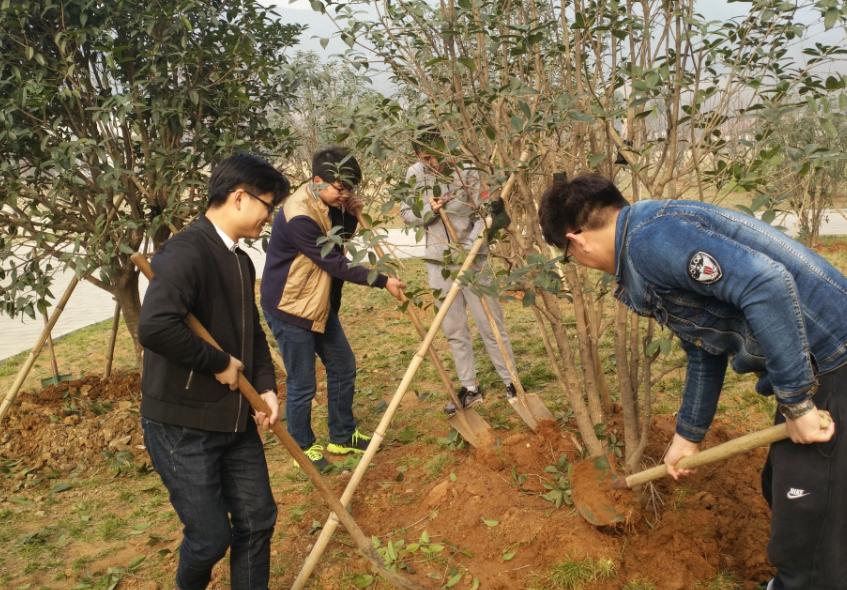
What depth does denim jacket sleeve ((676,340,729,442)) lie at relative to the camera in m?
2.28

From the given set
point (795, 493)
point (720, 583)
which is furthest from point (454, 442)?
point (795, 493)

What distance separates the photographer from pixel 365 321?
Result: 8117mm

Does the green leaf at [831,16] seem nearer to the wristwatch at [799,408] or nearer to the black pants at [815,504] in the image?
the black pants at [815,504]

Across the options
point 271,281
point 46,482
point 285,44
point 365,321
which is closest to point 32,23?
point 285,44

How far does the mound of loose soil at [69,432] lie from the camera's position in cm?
475

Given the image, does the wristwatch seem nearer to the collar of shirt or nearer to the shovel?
the shovel

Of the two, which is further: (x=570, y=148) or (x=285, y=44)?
(x=285, y=44)

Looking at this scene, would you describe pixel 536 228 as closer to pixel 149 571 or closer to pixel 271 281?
pixel 271 281

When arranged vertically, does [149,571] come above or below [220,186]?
below

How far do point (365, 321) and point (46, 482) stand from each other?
405 cm

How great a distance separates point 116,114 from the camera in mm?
4598

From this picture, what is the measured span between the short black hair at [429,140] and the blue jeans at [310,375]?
4.92 ft

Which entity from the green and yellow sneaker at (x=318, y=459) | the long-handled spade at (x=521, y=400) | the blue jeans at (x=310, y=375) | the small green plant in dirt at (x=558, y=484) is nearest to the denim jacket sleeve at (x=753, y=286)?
the small green plant in dirt at (x=558, y=484)

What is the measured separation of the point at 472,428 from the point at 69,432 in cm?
288
